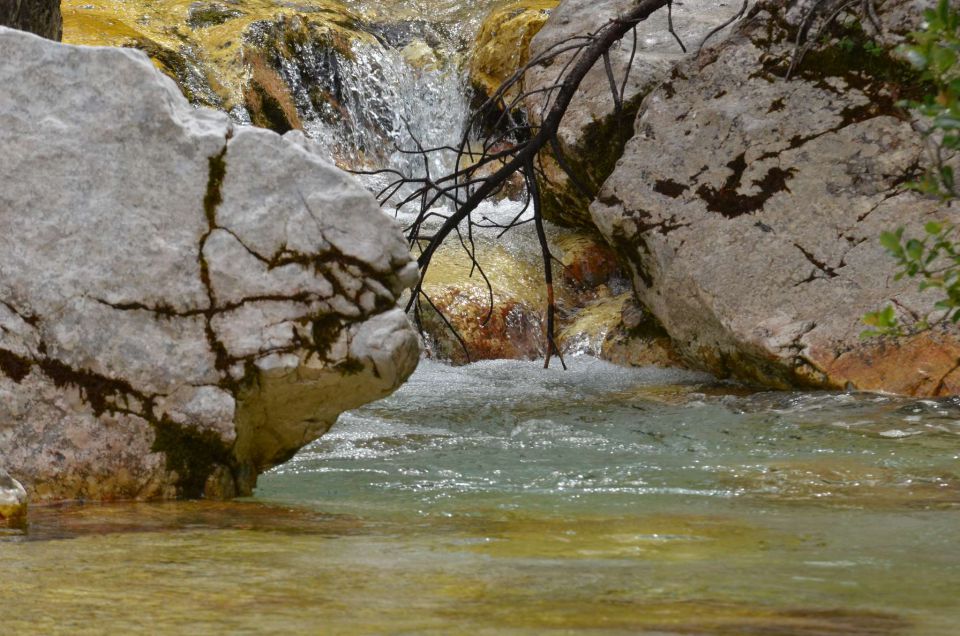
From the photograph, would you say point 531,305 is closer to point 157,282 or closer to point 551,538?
point 157,282

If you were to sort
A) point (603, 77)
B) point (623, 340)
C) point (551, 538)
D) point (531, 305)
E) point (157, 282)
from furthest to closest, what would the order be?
point (531, 305) < point (603, 77) < point (623, 340) < point (157, 282) < point (551, 538)

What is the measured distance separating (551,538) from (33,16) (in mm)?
5268

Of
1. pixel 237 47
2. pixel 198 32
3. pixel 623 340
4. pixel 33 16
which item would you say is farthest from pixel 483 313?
pixel 198 32

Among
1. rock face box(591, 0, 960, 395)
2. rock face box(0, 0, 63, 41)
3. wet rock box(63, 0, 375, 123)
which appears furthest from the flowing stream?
wet rock box(63, 0, 375, 123)

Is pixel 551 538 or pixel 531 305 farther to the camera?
pixel 531 305

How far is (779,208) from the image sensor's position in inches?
252

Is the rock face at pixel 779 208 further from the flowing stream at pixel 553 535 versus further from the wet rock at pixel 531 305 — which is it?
the wet rock at pixel 531 305

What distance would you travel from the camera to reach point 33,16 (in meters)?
6.44

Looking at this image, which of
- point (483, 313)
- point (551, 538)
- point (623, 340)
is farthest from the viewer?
point (483, 313)

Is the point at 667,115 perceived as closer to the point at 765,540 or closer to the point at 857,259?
the point at 857,259

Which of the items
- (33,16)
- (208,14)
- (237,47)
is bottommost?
(33,16)

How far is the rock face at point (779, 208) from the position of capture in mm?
5973

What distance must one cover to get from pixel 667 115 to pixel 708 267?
1.10m

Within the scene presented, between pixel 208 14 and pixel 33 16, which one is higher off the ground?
pixel 208 14
